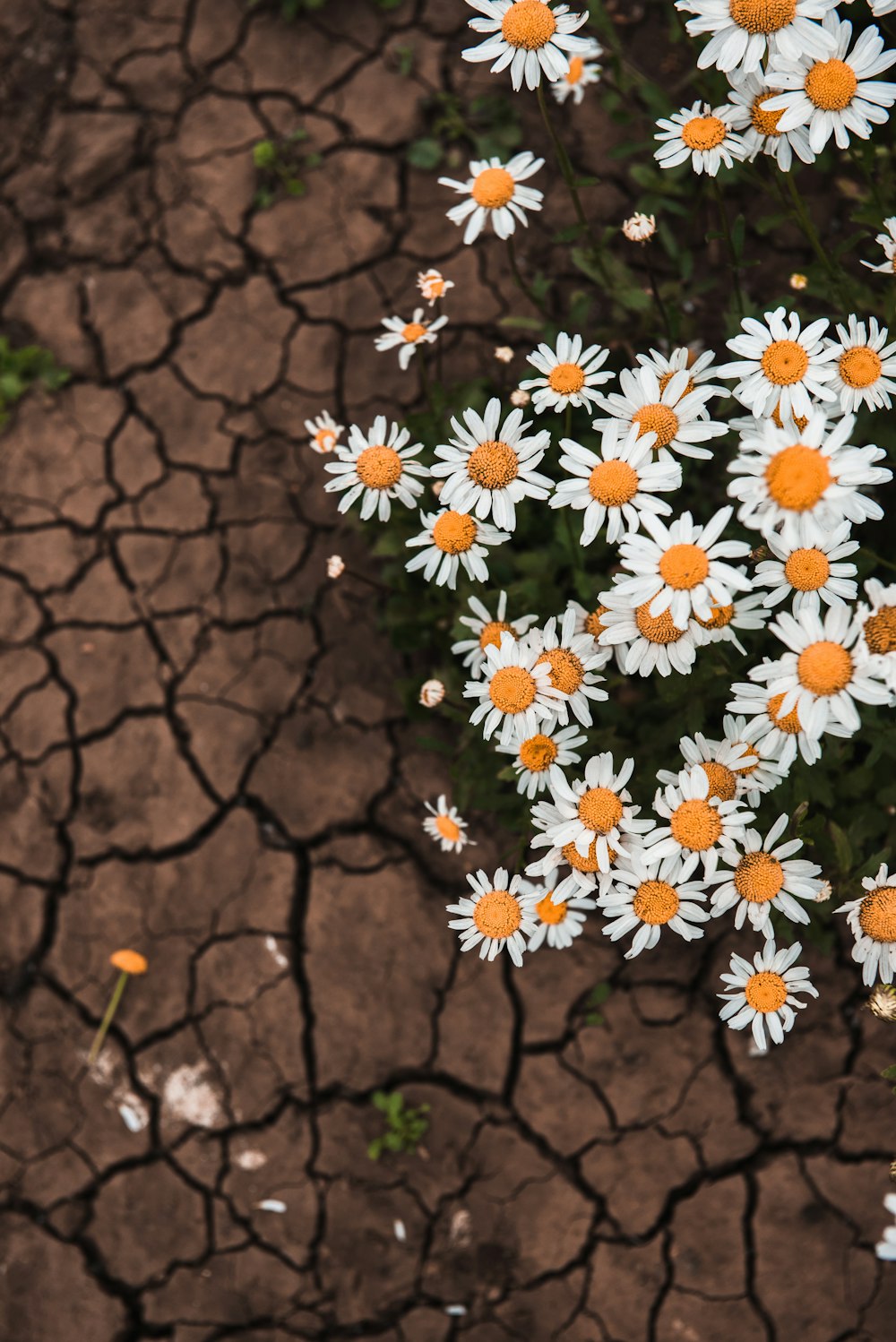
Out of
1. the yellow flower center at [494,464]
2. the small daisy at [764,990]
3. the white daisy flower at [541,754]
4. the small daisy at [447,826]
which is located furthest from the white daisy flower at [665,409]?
the small daisy at [764,990]

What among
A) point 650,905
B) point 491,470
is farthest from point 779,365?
point 650,905

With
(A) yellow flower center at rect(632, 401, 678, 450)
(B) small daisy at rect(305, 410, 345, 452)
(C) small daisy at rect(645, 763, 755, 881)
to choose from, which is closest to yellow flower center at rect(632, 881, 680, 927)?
(C) small daisy at rect(645, 763, 755, 881)

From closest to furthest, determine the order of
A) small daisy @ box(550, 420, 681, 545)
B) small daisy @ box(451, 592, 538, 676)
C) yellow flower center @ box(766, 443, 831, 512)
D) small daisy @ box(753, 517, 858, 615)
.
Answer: yellow flower center @ box(766, 443, 831, 512), small daisy @ box(753, 517, 858, 615), small daisy @ box(550, 420, 681, 545), small daisy @ box(451, 592, 538, 676)

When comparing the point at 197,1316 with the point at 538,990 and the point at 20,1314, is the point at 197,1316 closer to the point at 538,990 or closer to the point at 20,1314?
the point at 20,1314

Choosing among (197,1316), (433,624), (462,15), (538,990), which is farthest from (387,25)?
(197,1316)

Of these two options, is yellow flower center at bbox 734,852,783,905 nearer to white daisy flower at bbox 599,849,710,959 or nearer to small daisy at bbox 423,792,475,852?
white daisy flower at bbox 599,849,710,959

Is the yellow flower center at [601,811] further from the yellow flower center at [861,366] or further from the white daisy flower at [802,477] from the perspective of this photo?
the yellow flower center at [861,366]

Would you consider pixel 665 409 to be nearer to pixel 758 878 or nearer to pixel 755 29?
pixel 755 29
